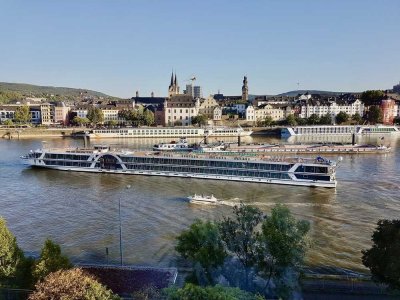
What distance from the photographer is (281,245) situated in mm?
16453

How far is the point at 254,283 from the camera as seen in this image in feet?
57.4

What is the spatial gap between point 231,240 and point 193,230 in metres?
1.78

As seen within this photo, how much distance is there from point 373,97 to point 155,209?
11979cm

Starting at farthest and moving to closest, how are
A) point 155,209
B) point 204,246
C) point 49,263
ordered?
point 155,209, point 204,246, point 49,263

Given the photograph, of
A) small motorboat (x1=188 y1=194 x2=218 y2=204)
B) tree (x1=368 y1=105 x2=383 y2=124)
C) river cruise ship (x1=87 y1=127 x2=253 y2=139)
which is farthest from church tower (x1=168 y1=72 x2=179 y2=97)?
small motorboat (x1=188 y1=194 x2=218 y2=204)

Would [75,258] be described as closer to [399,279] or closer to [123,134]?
[399,279]

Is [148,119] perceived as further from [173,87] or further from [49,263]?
[49,263]

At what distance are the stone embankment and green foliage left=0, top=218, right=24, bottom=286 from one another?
96.7 meters

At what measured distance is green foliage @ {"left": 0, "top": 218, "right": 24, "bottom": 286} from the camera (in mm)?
16594

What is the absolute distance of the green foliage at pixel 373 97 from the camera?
13162 cm

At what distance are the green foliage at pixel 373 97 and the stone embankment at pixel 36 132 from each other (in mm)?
95037

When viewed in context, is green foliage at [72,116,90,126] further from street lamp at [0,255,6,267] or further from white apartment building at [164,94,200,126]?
street lamp at [0,255,6,267]

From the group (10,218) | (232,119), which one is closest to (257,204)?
(10,218)

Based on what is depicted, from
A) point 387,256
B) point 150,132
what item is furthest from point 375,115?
point 387,256
